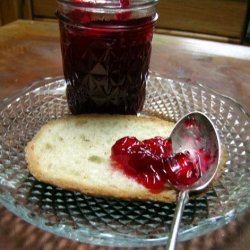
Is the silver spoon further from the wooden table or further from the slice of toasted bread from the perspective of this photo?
the wooden table

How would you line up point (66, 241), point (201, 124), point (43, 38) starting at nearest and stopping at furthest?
1. point (66, 241)
2. point (201, 124)
3. point (43, 38)

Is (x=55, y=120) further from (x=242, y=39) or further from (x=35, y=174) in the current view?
(x=242, y=39)

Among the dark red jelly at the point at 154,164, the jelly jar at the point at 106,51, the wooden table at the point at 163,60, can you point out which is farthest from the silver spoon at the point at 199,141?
the wooden table at the point at 163,60

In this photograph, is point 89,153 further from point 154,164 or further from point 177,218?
point 177,218

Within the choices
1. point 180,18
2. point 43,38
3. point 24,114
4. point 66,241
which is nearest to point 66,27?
point 24,114

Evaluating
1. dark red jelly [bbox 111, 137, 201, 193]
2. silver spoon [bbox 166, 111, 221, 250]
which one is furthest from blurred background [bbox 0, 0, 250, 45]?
dark red jelly [bbox 111, 137, 201, 193]

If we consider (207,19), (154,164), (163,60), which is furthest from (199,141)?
(207,19)
